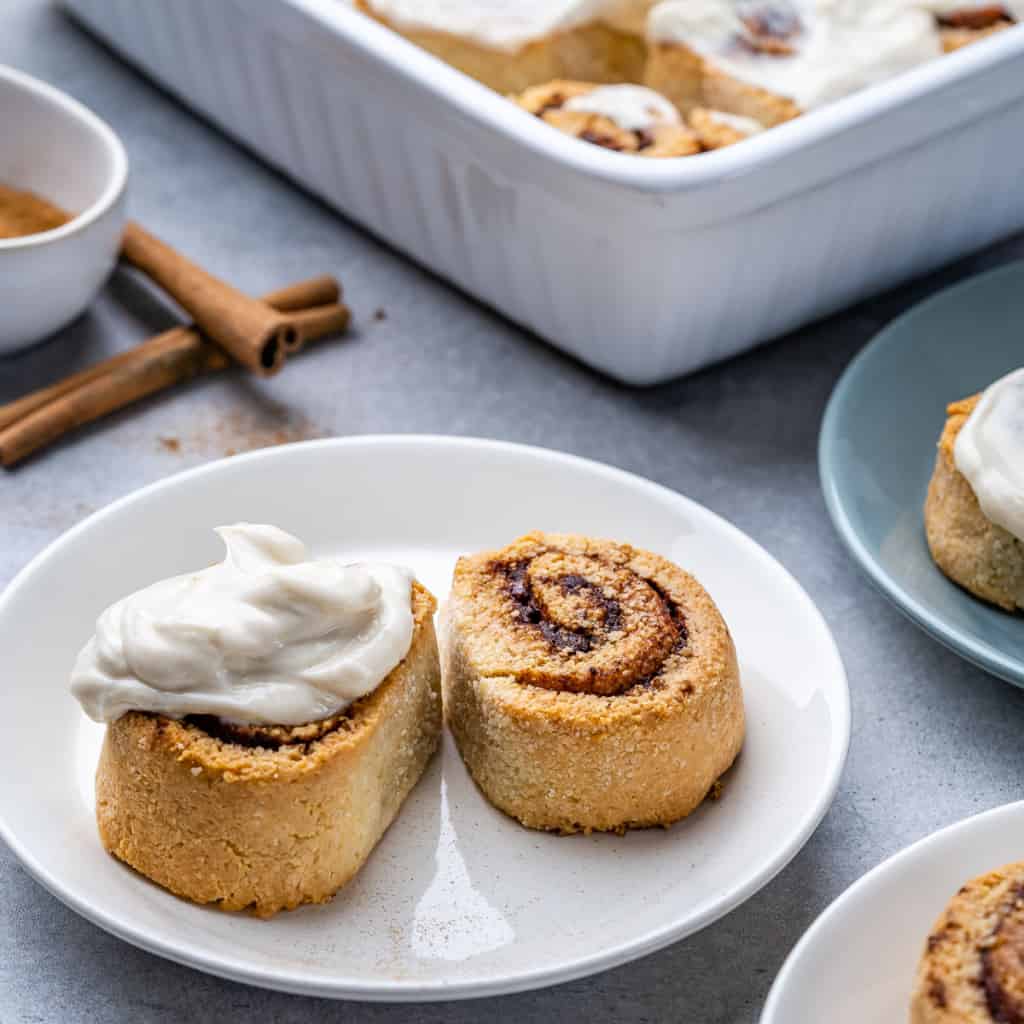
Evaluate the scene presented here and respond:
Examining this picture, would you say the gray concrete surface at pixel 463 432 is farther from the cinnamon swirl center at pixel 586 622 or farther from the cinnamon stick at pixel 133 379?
the cinnamon swirl center at pixel 586 622

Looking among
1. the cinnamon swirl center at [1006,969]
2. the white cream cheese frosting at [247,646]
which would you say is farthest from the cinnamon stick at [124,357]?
the cinnamon swirl center at [1006,969]

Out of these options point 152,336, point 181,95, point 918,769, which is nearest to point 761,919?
point 918,769

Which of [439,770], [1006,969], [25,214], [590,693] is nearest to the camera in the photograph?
[1006,969]

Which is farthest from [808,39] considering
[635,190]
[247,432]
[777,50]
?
[247,432]

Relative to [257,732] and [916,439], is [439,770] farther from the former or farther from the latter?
[916,439]

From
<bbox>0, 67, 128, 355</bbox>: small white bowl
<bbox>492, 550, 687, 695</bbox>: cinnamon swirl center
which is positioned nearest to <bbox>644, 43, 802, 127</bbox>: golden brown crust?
<bbox>0, 67, 128, 355</bbox>: small white bowl

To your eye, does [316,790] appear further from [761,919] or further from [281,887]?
[761,919]

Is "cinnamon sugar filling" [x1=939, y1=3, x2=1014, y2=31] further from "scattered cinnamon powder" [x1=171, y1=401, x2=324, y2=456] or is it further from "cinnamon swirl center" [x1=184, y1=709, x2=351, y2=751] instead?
"cinnamon swirl center" [x1=184, y1=709, x2=351, y2=751]
